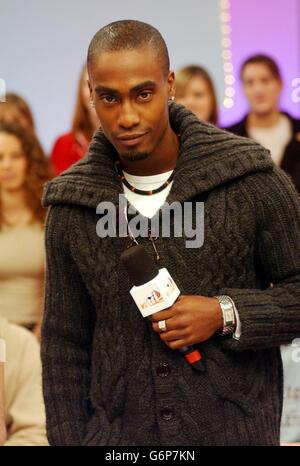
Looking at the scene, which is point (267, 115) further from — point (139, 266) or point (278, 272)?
point (139, 266)

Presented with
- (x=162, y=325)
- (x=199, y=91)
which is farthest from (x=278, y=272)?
(x=199, y=91)

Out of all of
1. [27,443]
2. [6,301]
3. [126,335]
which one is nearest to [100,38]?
[126,335]

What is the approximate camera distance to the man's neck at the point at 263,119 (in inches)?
128

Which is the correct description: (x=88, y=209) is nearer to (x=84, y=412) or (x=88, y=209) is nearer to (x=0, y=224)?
(x=84, y=412)

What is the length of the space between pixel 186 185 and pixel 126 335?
0.35 m

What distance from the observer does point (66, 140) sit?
3178 mm

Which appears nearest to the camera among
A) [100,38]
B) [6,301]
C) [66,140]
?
[100,38]

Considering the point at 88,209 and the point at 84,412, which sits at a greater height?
the point at 88,209

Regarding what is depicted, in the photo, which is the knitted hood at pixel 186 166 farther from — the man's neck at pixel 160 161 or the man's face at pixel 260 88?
the man's face at pixel 260 88

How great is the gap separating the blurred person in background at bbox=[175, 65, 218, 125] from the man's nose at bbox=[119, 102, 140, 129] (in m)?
1.64

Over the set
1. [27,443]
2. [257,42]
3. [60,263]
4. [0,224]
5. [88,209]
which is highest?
[257,42]

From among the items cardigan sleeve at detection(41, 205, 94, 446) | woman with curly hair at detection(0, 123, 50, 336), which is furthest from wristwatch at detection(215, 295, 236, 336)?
woman with curly hair at detection(0, 123, 50, 336)

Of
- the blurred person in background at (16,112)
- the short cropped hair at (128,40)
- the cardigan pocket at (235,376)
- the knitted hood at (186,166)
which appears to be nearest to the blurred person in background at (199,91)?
the blurred person in background at (16,112)

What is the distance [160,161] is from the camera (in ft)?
5.61
